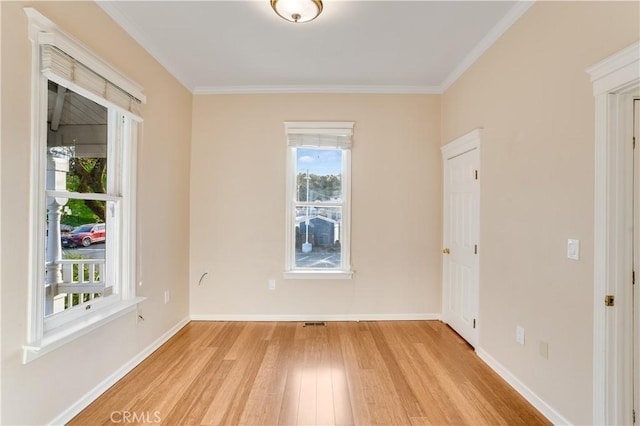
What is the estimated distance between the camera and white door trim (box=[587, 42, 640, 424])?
1503mm

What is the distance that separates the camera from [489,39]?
2.50 m

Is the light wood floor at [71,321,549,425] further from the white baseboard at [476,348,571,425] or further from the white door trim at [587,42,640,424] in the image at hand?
the white door trim at [587,42,640,424]

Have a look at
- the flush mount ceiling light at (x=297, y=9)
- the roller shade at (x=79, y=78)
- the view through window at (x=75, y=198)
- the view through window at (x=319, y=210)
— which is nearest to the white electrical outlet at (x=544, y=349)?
the view through window at (x=319, y=210)

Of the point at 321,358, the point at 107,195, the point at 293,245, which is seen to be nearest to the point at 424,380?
the point at 321,358

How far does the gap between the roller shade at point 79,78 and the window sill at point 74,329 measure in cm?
154

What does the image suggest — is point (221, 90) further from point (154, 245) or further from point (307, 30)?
point (154, 245)

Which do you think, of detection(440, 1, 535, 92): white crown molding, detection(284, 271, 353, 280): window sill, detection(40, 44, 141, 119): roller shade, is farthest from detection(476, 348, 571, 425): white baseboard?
detection(40, 44, 141, 119): roller shade

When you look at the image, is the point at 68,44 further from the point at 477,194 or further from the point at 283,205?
the point at 477,194

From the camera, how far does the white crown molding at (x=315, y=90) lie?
3475mm

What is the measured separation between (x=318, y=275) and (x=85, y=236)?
7.59ft

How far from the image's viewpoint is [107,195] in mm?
2207

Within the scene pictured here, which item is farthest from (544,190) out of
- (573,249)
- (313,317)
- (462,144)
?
(313,317)

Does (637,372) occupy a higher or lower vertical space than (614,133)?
lower

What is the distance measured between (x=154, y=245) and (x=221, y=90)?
205 centimetres
